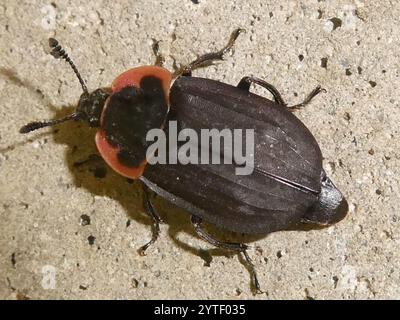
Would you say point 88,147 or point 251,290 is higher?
point 88,147

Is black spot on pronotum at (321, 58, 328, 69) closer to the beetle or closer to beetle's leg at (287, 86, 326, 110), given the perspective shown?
beetle's leg at (287, 86, 326, 110)

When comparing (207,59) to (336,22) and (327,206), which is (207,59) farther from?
(327,206)

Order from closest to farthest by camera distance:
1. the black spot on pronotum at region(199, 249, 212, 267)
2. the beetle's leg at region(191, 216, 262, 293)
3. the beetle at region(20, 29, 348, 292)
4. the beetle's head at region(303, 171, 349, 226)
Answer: the beetle at region(20, 29, 348, 292) → the beetle's head at region(303, 171, 349, 226) → the beetle's leg at region(191, 216, 262, 293) → the black spot on pronotum at region(199, 249, 212, 267)

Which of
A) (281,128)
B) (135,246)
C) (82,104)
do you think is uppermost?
(82,104)

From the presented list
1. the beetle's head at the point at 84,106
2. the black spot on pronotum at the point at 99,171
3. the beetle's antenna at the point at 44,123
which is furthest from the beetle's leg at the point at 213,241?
the beetle's antenna at the point at 44,123

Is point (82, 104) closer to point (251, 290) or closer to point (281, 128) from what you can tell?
point (281, 128)

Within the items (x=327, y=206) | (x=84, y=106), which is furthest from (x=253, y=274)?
(x=84, y=106)

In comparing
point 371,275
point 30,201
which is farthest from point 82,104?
point 371,275

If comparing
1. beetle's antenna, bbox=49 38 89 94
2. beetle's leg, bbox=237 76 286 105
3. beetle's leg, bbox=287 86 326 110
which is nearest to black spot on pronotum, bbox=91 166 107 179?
beetle's antenna, bbox=49 38 89 94
